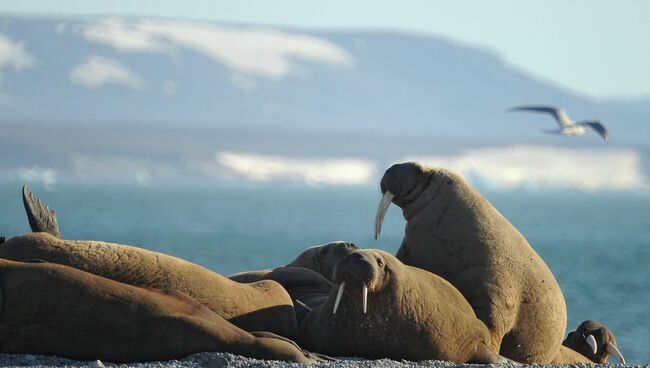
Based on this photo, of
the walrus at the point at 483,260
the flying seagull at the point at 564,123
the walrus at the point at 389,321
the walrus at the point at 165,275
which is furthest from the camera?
the flying seagull at the point at 564,123

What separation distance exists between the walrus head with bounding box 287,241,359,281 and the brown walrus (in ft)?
6.63

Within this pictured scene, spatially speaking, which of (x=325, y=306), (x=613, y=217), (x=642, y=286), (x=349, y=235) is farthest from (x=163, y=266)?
(x=613, y=217)

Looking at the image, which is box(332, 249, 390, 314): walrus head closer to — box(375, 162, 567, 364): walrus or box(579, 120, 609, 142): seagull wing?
box(375, 162, 567, 364): walrus

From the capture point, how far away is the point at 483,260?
11.0 meters

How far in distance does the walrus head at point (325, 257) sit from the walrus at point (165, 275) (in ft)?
5.69

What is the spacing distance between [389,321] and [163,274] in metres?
1.46

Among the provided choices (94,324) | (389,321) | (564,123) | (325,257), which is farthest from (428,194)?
(564,123)

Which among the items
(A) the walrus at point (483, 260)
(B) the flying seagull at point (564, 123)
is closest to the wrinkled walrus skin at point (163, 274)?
(A) the walrus at point (483, 260)

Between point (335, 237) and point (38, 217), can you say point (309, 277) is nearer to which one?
point (38, 217)

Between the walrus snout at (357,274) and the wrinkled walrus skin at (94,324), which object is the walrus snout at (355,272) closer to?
the walrus snout at (357,274)

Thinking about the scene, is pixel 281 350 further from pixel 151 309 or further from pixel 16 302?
pixel 16 302

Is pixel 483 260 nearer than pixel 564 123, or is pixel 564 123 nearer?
pixel 483 260

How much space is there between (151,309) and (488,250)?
9.49 feet

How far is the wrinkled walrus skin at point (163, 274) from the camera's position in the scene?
31.7ft
